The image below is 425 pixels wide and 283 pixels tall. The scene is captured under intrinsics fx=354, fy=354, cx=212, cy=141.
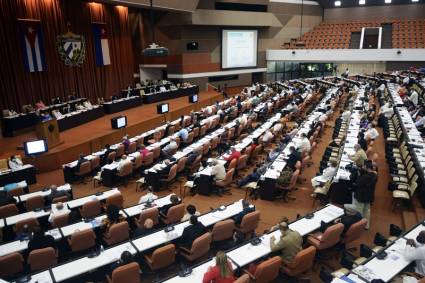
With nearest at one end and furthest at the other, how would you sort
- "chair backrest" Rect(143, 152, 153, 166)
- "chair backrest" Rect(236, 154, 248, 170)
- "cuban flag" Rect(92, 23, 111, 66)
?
"chair backrest" Rect(236, 154, 248, 170)
"chair backrest" Rect(143, 152, 153, 166)
"cuban flag" Rect(92, 23, 111, 66)

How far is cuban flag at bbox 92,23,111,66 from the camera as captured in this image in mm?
21570

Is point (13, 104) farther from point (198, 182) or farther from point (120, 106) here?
point (198, 182)

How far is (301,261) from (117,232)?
12.0 feet

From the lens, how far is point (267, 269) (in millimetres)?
5672

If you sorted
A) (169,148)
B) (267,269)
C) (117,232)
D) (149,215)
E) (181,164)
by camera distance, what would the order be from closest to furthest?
(267,269) → (117,232) → (149,215) → (181,164) → (169,148)

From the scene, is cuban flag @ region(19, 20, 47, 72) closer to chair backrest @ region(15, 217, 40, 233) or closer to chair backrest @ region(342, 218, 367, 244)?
chair backrest @ region(15, 217, 40, 233)

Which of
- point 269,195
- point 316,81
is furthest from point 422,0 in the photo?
point 269,195

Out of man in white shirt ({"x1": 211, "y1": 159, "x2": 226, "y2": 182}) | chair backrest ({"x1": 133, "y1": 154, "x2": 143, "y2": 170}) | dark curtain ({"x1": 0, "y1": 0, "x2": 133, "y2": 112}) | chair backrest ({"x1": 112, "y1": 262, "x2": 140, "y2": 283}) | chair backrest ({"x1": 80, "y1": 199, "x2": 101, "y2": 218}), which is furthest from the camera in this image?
dark curtain ({"x1": 0, "y1": 0, "x2": 133, "y2": 112})

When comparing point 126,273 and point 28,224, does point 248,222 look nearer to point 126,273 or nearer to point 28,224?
point 126,273

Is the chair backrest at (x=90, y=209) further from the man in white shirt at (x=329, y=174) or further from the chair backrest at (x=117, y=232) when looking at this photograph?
the man in white shirt at (x=329, y=174)

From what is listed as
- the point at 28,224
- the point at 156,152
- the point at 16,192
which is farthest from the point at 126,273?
the point at 156,152

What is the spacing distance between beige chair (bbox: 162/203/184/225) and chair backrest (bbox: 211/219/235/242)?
53.5 inches

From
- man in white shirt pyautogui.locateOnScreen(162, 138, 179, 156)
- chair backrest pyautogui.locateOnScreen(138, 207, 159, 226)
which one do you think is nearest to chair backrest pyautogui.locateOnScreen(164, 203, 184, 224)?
chair backrest pyautogui.locateOnScreen(138, 207, 159, 226)

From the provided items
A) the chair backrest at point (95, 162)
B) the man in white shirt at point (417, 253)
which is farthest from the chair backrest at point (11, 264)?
the man in white shirt at point (417, 253)
